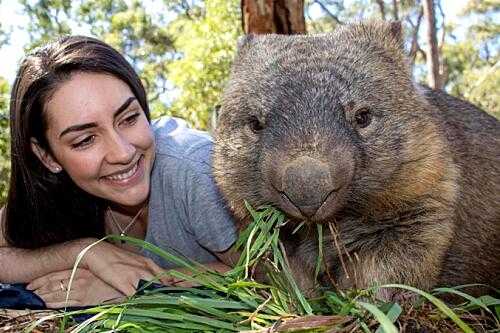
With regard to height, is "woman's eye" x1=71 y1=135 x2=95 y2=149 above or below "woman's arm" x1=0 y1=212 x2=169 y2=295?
above

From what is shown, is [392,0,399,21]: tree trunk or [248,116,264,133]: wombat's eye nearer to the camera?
[248,116,264,133]: wombat's eye

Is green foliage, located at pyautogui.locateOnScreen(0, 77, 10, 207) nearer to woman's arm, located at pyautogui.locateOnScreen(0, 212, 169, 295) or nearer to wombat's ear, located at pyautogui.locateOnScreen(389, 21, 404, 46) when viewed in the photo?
woman's arm, located at pyautogui.locateOnScreen(0, 212, 169, 295)

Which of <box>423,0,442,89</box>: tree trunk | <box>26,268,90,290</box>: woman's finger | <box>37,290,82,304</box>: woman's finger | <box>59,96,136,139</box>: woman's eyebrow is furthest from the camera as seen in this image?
<box>423,0,442,89</box>: tree trunk

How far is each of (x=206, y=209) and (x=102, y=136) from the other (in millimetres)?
565

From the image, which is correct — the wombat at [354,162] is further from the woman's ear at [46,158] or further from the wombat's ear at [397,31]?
the woman's ear at [46,158]

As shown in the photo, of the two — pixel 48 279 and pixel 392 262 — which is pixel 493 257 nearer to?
pixel 392 262

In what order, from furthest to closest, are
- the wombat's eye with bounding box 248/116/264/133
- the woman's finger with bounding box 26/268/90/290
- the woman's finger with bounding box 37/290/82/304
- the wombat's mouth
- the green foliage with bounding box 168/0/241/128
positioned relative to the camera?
the green foliage with bounding box 168/0/241/128
the woman's finger with bounding box 26/268/90/290
the woman's finger with bounding box 37/290/82/304
the wombat's eye with bounding box 248/116/264/133
the wombat's mouth

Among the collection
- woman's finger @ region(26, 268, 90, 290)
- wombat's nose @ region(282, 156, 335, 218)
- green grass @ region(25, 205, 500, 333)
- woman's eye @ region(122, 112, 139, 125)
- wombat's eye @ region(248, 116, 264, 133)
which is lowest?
woman's finger @ region(26, 268, 90, 290)

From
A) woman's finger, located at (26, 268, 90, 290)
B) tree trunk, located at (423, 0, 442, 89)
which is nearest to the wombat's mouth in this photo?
woman's finger, located at (26, 268, 90, 290)

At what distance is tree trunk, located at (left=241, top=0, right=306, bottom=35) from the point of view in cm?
638

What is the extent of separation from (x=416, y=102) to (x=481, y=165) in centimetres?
60

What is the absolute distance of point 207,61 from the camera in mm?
14539

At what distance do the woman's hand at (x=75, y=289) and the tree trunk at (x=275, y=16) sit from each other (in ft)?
11.4

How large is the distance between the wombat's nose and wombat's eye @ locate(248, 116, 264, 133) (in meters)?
0.44
